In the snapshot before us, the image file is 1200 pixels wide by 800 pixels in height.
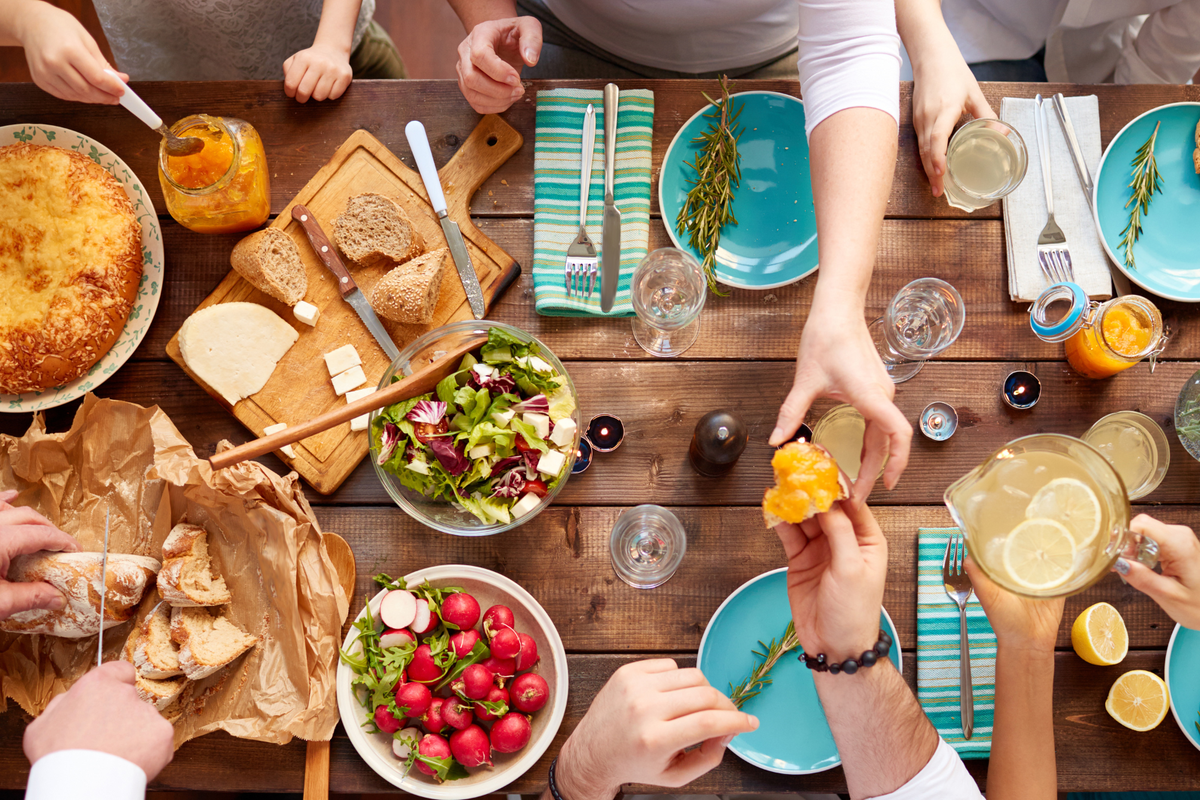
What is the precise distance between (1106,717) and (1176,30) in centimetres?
207

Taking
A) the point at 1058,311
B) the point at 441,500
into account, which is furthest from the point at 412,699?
the point at 1058,311

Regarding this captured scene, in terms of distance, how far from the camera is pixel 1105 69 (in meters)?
2.48

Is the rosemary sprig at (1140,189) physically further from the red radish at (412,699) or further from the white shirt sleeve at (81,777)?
the white shirt sleeve at (81,777)

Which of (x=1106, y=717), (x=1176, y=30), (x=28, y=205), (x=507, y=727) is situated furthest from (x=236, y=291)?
(x=1176, y=30)

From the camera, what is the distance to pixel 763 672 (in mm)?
1728

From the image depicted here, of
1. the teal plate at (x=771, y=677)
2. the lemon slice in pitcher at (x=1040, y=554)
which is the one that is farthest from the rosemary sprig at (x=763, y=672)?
the lemon slice in pitcher at (x=1040, y=554)

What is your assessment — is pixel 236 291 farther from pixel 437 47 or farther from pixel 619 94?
pixel 437 47

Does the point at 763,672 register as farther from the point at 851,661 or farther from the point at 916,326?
the point at 916,326

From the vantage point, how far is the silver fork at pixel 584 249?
184 centimetres

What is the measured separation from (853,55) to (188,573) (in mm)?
2011

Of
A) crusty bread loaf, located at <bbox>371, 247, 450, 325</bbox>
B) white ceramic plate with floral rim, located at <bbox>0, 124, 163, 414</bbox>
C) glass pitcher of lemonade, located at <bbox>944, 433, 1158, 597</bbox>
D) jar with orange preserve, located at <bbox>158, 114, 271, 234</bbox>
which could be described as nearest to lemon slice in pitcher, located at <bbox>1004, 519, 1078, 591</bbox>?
glass pitcher of lemonade, located at <bbox>944, 433, 1158, 597</bbox>

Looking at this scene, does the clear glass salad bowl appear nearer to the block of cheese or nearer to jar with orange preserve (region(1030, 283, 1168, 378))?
the block of cheese

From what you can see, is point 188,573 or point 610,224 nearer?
point 188,573

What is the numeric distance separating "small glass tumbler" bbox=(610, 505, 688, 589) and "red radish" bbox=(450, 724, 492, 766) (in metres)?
0.51
